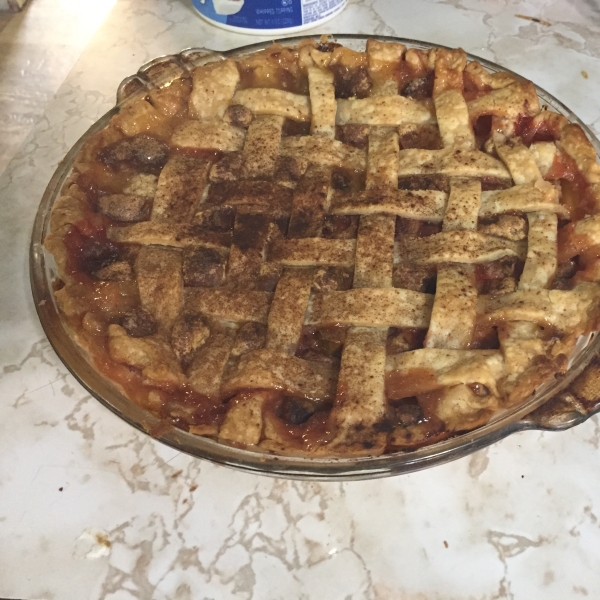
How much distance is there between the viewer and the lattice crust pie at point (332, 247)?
85cm

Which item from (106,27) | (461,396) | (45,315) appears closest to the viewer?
(461,396)

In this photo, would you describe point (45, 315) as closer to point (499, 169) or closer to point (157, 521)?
point (157, 521)

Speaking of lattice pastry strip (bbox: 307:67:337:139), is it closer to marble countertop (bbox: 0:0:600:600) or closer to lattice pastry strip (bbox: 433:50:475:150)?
lattice pastry strip (bbox: 433:50:475:150)

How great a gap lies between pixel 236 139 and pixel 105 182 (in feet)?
0.88

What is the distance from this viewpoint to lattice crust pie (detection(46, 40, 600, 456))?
85cm

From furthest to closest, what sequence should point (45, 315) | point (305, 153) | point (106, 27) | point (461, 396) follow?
point (106, 27) < point (305, 153) < point (45, 315) < point (461, 396)

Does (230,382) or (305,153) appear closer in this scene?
(230,382)

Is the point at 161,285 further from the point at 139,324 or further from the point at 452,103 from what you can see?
the point at 452,103

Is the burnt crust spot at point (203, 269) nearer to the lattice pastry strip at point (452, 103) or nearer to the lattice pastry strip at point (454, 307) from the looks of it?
the lattice pastry strip at point (454, 307)

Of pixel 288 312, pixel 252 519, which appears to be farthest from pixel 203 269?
pixel 252 519

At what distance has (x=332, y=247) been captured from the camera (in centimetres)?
98

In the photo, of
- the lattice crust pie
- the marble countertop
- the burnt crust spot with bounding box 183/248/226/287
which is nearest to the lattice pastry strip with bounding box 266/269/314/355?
the lattice crust pie

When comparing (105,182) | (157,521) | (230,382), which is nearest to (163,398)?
(230,382)

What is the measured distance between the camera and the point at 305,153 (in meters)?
1.10
